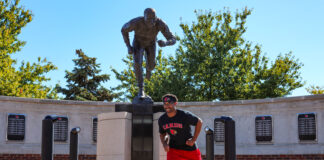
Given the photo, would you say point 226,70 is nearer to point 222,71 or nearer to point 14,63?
point 222,71

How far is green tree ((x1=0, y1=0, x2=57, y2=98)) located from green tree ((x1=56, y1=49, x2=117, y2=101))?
7.94 m

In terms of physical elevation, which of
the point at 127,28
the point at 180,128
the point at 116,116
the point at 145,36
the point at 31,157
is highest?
the point at 127,28

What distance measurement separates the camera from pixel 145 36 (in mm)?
9953

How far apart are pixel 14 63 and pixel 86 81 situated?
34.1ft

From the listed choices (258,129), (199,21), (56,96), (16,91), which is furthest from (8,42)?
(258,129)

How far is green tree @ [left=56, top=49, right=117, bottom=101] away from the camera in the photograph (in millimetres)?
35531

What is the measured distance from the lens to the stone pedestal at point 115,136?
881 centimetres

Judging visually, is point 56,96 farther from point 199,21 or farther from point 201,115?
point 201,115

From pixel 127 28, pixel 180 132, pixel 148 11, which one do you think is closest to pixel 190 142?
pixel 180 132

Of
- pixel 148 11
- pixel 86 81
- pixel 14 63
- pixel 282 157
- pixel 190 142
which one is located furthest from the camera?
pixel 86 81

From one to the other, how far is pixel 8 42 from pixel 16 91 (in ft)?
10.4

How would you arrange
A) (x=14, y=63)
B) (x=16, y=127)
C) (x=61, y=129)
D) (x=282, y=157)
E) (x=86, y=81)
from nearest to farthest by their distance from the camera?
(x=282, y=157), (x=16, y=127), (x=61, y=129), (x=14, y=63), (x=86, y=81)

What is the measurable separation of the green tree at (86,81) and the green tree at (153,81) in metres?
2.23

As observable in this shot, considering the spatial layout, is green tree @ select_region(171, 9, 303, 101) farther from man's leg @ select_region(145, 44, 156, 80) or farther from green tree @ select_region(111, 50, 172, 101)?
man's leg @ select_region(145, 44, 156, 80)
